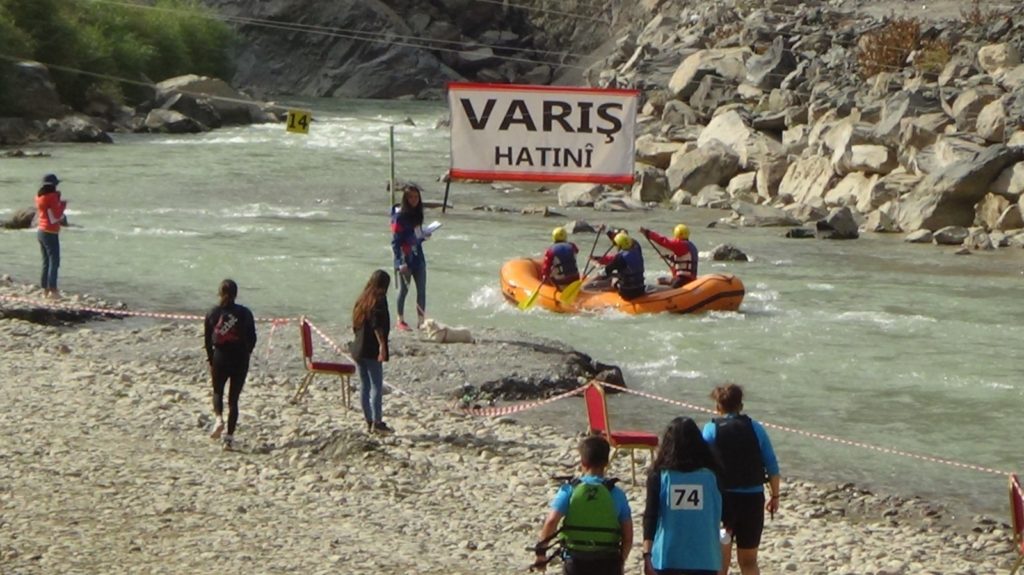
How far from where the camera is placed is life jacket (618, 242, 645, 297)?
20656 millimetres

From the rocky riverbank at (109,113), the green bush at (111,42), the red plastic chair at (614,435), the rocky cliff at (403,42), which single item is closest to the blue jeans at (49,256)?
the red plastic chair at (614,435)

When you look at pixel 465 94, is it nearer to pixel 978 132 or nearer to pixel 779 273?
pixel 779 273

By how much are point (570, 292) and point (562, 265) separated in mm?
341

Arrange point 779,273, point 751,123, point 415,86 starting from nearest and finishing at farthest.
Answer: point 779,273 < point 751,123 < point 415,86

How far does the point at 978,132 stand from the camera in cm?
3316

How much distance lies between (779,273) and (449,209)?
10404 millimetres

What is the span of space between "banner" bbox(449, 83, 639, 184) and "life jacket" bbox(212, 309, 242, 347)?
564 centimetres

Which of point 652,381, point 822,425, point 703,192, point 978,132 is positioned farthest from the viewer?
point 703,192

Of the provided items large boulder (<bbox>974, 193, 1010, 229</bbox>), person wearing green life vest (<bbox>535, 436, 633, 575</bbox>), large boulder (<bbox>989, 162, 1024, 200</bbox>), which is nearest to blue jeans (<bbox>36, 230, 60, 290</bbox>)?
person wearing green life vest (<bbox>535, 436, 633, 575</bbox>)

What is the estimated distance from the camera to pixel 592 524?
24.2ft

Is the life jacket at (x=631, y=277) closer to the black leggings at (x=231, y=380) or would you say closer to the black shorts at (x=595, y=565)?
the black leggings at (x=231, y=380)

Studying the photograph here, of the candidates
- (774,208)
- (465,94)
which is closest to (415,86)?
(774,208)

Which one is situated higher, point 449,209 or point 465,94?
point 465,94

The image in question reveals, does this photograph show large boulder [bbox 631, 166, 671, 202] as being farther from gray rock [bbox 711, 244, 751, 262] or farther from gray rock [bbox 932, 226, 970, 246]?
gray rock [bbox 711, 244, 751, 262]
